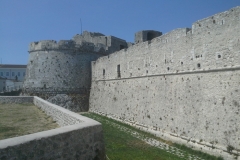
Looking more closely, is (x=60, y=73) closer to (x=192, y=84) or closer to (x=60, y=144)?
(x=192, y=84)

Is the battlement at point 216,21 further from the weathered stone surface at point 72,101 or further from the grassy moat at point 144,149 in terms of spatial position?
the weathered stone surface at point 72,101

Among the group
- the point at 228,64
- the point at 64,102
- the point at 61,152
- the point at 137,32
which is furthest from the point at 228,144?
the point at 64,102

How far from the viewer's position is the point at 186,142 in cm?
973

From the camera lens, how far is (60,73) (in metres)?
20.7

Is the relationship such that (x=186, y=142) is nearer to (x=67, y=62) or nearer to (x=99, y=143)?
(x=99, y=143)

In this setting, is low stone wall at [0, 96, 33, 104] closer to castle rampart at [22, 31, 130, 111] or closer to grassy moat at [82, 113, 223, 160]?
castle rampart at [22, 31, 130, 111]

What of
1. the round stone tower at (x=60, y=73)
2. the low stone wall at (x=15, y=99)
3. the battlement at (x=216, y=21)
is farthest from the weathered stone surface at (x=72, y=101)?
the battlement at (x=216, y=21)

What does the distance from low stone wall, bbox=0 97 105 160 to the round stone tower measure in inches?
582

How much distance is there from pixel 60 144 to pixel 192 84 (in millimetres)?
6774

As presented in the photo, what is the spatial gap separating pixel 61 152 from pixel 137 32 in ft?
47.9

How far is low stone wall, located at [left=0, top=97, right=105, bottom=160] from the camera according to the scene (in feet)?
12.7

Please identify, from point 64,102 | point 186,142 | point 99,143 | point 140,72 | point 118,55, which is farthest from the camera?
point 64,102

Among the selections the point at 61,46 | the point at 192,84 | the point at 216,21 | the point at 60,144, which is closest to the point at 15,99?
the point at 61,46

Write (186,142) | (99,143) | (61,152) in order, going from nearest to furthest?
1. (61,152)
2. (99,143)
3. (186,142)
